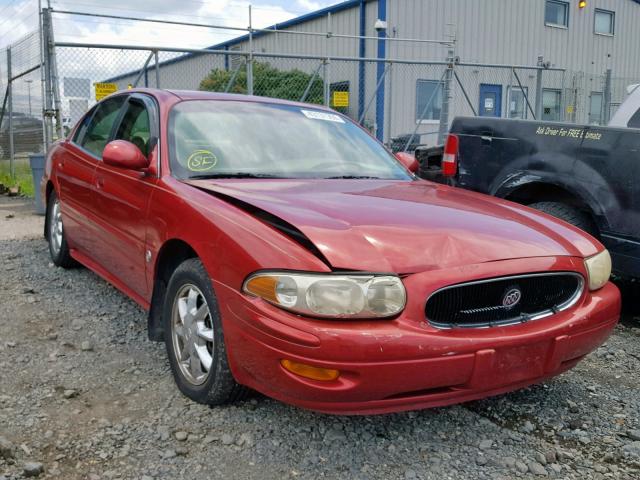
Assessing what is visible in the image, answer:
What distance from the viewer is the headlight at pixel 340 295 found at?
2.24 metres

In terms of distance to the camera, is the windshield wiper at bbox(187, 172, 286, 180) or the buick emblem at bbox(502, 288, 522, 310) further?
the windshield wiper at bbox(187, 172, 286, 180)

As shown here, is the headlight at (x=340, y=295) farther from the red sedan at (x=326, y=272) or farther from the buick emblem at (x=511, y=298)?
the buick emblem at (x=511, y=298)

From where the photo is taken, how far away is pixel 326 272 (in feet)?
7.45

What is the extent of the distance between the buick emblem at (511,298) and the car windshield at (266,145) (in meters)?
1.34

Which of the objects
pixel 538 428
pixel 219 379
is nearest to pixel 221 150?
pixel 219 379

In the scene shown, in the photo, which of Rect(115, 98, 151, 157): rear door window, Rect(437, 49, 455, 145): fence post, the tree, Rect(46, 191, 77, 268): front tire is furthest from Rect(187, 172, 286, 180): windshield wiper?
the tree

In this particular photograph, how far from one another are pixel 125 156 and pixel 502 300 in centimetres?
207

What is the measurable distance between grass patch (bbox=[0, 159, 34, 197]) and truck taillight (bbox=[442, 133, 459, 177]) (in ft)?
26.9

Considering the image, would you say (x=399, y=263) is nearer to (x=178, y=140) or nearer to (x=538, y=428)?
(x=538, y=428)

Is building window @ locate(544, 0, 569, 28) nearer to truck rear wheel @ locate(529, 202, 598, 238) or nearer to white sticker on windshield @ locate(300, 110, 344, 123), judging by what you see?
truck rear wheel @ locate(529, 202, 598, 238)

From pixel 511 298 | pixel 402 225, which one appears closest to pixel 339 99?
pixel 402 225

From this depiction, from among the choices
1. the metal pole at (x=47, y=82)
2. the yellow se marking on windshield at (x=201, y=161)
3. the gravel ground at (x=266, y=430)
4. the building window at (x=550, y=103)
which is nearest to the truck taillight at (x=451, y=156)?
the gravel ground at (x=266, y=430)

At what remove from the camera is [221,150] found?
3412 mm

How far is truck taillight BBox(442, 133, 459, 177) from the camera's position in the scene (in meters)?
5.22
